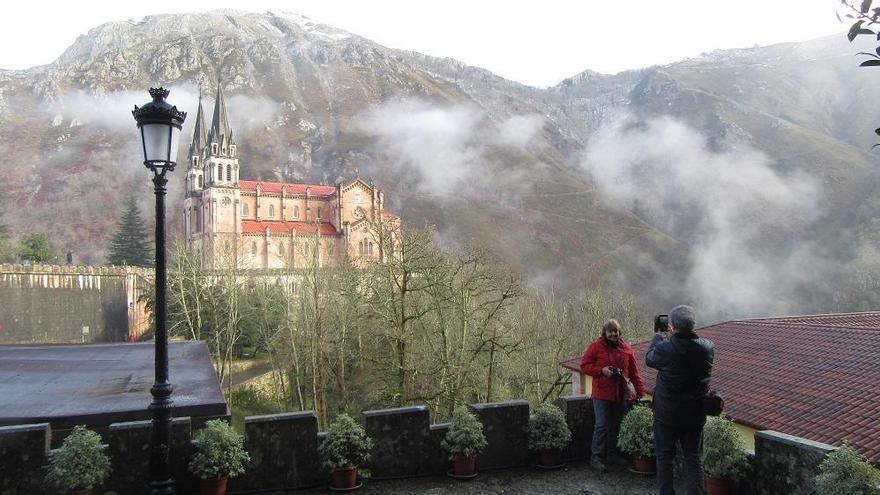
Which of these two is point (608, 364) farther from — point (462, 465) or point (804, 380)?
point (804, 380)

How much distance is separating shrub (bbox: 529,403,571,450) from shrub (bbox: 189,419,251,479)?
10.7 feet

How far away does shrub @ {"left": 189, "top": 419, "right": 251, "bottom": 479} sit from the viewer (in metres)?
5.62

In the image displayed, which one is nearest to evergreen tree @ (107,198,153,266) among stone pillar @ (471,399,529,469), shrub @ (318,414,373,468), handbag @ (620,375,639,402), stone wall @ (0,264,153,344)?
stone wall @ (0,264,153,344)

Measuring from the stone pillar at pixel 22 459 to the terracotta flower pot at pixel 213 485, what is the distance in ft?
4.72

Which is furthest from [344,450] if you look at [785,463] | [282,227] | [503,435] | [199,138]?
[199,138]

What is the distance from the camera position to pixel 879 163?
104 m

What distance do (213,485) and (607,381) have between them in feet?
14.2

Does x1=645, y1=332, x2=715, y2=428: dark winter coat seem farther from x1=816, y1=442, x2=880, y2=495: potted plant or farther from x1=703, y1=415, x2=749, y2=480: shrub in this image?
x1=816, y1=442, x2=880, y2=495: potted plant

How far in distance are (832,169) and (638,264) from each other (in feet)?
140

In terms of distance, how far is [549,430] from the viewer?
6.76 metres

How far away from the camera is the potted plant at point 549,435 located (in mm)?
6734

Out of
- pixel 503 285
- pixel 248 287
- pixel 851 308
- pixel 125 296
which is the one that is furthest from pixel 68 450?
pixel 851 308

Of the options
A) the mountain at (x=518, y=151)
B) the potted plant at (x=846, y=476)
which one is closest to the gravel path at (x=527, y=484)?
the potted plant at (x=846, y=476)

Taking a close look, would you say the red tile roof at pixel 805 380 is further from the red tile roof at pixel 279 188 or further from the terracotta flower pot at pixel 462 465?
the red tile roof at pixel 279 188
